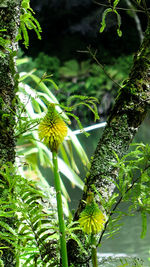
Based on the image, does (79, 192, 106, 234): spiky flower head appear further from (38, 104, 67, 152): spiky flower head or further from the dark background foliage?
the dark background foliage

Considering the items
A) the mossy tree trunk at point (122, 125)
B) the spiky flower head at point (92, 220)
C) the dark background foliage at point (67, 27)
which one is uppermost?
the dark background foliage at point (67, 27)

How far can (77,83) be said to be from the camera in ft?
27.8

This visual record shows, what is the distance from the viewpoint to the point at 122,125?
37 centimetres

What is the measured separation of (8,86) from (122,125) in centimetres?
14

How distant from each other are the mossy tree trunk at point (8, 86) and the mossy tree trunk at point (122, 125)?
10 centimetres

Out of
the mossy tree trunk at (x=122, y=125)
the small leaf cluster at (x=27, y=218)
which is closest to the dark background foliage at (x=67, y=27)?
the mossy tree trunk at (x=122, y=125)

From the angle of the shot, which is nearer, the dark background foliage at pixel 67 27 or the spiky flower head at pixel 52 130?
the spiky flower head at pixel 52 130

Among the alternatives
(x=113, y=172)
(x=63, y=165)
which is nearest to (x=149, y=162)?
(x=113, y=172)

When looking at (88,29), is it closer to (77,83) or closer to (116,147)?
(77,83)

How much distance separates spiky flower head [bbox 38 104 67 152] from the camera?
0.28 meters

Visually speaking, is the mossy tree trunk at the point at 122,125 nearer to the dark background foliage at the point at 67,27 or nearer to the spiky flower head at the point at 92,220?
the spiky flower head at the point at 92,220

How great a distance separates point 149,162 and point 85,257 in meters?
0.13

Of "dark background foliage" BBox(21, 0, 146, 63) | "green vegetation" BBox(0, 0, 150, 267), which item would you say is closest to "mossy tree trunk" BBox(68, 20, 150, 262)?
"green vegetation" BBox(0, 0, 150, 267)

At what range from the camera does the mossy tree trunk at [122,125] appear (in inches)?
14.4
